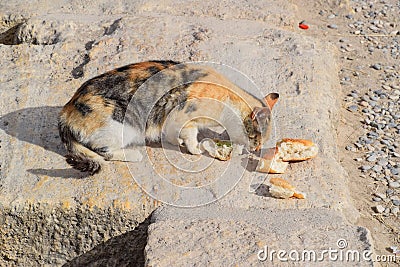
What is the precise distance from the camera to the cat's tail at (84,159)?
13.6 ft

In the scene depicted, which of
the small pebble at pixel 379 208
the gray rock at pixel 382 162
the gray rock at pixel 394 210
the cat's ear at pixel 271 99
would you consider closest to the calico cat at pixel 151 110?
the cat's ear at pixel 271 99

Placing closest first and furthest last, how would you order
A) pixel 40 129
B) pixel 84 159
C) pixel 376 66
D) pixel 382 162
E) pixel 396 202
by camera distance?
pixel 84 159
pixel 40 129
pixel 396 202
pixel 382 162
pixel 376 66

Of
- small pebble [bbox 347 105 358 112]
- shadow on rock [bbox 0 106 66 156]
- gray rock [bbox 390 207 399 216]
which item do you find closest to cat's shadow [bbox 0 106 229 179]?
shadow on rock [bbox 0 106 66 156]

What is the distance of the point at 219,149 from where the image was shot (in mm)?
4438

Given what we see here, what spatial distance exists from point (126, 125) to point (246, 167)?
2.92 ft

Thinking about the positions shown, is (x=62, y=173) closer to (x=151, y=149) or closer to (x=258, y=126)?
(x=151, y=149)

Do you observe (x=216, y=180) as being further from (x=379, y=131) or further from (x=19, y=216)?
(x=379, y=131)

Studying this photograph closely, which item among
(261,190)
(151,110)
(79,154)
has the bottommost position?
(261,190)

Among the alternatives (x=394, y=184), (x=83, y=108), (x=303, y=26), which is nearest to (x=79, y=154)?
(x=83, y=108)

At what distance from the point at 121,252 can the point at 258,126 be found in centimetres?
129

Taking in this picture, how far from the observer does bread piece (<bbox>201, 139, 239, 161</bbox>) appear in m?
4.43

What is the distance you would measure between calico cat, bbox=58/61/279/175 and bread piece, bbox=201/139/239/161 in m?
0.08

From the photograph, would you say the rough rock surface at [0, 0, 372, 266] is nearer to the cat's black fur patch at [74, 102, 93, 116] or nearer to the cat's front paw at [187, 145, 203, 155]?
the cat's front paw at [187, 145, 203, 155]

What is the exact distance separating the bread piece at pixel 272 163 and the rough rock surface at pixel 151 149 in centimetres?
7
